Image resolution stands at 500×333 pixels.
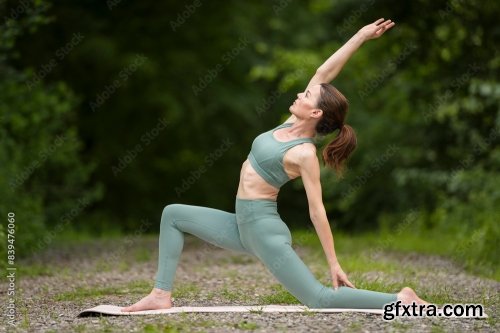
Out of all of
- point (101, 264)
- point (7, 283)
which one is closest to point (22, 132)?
point (101, 264)

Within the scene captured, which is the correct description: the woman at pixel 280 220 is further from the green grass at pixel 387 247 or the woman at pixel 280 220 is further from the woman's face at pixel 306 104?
the green grass at pixel 387 247

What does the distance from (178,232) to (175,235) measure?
4 cm

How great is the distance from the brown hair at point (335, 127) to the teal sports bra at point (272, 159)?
0.54ft

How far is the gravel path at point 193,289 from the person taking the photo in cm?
598

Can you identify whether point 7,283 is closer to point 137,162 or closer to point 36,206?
point 36,206

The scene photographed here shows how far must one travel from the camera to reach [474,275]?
9.75 meters

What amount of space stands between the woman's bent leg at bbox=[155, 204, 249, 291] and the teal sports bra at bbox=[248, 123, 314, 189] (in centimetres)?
46

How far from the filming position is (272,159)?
641 centimetres

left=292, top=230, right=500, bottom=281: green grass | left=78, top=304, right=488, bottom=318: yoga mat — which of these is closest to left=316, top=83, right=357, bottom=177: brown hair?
left=78, top=304, right=488, bottom=318: yoga mat

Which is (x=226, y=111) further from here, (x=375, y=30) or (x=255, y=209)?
(x=255, y=209)

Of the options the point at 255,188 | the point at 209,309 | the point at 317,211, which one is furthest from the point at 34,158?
the point at 317,211

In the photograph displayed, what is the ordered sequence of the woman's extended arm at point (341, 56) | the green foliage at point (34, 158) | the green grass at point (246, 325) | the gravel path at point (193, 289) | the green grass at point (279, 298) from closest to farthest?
the green grass at point (246, 325)
the gravel path at point (193, 289)
the woman's extended arm at point (341, 56)
the green grass at point (279, 298)
the green foliage at point (34, 158)

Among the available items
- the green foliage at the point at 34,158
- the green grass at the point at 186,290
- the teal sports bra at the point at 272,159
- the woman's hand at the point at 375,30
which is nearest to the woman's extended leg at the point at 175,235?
the teal sports bra at the point at 272,159

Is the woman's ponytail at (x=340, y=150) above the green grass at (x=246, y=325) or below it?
above
